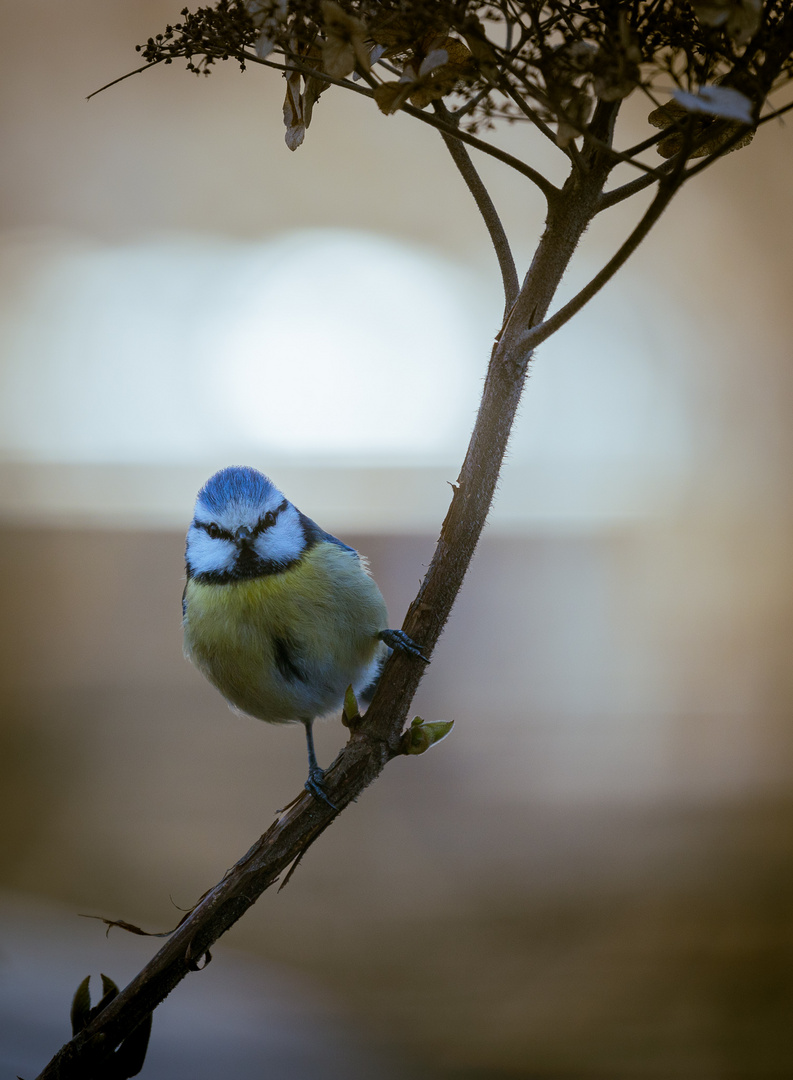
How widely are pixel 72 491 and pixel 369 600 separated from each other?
1134mm

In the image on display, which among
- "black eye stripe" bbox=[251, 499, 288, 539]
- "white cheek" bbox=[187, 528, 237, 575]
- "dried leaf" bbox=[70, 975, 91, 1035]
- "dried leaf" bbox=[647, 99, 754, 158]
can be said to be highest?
"dried leaf" bbox=[647, 99, 754, 158]

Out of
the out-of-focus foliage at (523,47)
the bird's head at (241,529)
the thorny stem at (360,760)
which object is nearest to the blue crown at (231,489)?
the bird's head at (241,529)

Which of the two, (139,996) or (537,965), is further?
(537,965)

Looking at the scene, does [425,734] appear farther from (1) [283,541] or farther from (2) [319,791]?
(1) [283,541]

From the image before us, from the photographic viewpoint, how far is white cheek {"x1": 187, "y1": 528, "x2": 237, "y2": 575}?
72cm

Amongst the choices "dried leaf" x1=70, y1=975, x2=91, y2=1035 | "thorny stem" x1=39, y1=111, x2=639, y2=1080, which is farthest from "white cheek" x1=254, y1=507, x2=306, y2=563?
"dried leaf" x1=70, y1=975, x2=91, y2=1035

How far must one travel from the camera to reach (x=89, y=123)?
5.23 ft

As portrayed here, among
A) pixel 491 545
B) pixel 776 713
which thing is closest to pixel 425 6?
pixel 491 545

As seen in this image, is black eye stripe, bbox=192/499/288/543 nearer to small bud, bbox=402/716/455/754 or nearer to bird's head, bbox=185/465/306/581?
bird's head, bbox=185/465/306/581

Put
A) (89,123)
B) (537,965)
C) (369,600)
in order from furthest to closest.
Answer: (89,123) < (537,965) < (369,600)

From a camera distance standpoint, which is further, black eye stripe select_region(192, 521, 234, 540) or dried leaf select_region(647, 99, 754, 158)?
black eye stripe select_region(192, 521, 234, 540)

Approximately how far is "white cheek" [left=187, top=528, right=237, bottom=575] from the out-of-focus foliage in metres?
0.40

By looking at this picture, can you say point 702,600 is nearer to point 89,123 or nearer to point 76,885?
point 76,885

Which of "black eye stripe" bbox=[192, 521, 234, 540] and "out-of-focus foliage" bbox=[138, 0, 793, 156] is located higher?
"out-of-focus foliage" bbox=[138, 0, 793, 156]
